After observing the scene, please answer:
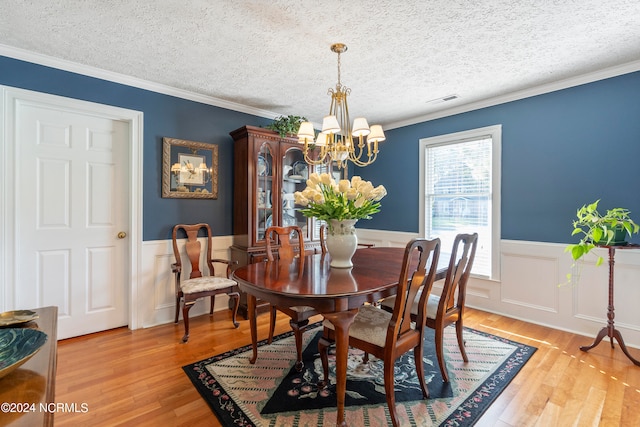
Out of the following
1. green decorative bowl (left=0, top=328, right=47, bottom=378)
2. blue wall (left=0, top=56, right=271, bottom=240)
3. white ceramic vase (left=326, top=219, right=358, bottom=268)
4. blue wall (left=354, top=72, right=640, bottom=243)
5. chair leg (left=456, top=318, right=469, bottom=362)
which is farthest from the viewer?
blue wall (left=354, top=72, right=640, bottom=243)

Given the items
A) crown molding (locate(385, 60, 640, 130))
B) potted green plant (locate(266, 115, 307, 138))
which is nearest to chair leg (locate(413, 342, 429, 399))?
potted green plant (locate(266, 115, 307, 138))

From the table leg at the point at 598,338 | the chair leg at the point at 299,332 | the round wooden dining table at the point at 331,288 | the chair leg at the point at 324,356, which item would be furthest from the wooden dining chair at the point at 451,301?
the table leg at the point at 598,338

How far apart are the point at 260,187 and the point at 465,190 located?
99.8 inches

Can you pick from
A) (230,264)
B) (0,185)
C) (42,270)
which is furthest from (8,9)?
(230,264)

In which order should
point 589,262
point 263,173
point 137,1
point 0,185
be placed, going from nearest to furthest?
point 137,1
point 0,185
point 589,262
point 263,173

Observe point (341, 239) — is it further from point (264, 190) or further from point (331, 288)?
point (264, 190)

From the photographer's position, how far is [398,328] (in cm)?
168

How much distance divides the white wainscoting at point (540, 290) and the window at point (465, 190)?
21 centimetres

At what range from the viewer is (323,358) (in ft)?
6.44

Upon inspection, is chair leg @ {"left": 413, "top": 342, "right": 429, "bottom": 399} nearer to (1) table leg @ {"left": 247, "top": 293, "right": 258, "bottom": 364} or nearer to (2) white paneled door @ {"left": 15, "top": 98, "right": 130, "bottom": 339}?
(1) table leg @ {"left": 247, "top": 293, "right": 258, "bottom": 364}

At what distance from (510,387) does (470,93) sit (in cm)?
286

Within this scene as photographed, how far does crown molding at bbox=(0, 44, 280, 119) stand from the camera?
2.43 metres

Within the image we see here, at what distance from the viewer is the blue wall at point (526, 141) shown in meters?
2.64

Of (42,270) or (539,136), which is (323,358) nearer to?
(42,270)
